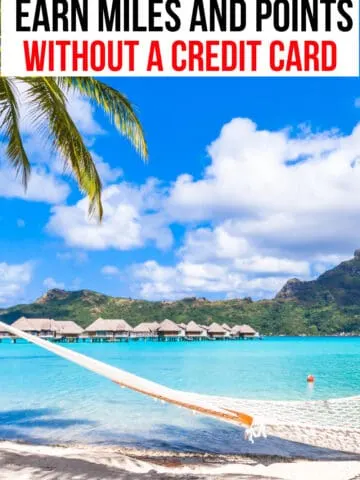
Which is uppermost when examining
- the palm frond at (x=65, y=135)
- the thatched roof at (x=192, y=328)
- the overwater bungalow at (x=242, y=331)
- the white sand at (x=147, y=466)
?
the palm frond at (x=65, y=135)

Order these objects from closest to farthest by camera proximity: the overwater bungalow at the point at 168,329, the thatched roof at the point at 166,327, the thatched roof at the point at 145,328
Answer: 1. the thatched roof at the point at 145,328
2. the thatched roof at the point at 166,327
3. the overwater bungalow at the point at 168,329

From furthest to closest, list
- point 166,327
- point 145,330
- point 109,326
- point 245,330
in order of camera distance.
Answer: point 245,330 → point 166,327 → point 145,330 → point 109,326

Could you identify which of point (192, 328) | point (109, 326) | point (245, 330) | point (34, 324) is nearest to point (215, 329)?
point (192, 328)

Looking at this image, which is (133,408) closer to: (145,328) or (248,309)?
(145,328)

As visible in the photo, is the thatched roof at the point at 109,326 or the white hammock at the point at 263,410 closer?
the white hammock at the point at 263,410

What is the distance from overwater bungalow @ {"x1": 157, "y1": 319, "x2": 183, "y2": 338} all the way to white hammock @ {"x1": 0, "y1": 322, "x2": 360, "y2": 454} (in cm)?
3671

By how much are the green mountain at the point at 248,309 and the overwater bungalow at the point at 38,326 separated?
36.9 feet

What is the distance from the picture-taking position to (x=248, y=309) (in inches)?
2191

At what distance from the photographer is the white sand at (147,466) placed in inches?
121

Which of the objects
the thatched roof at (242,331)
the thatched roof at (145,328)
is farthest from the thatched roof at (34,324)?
the thatched roof at (242,331)

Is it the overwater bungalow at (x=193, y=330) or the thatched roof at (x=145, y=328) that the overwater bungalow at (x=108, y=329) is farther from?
the overwater bungalow at (x=193, y=330)

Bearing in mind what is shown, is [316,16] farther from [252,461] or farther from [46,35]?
[252,461]

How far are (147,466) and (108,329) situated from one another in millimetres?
35345

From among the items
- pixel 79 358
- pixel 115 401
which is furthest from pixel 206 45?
pixel 115 401
